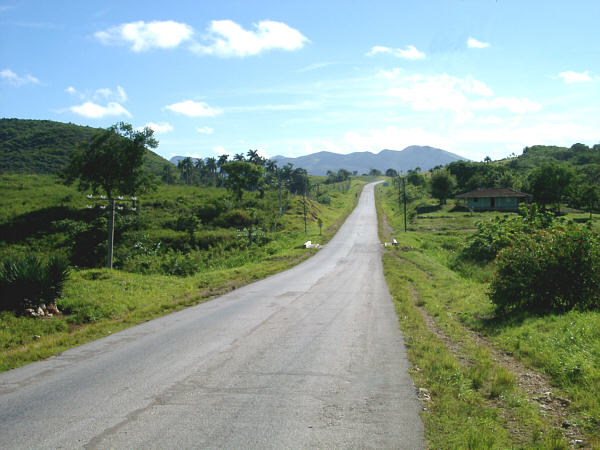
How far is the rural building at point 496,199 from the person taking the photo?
75.5 m

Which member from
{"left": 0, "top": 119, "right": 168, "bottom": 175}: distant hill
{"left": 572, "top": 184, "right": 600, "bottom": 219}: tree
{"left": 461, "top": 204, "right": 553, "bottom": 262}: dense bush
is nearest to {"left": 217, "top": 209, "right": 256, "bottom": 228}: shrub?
{"left": 461, "top": 204, "right": 553, "bottom": 262}: dense bush

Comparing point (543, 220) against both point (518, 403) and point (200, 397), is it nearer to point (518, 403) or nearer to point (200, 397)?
point (518, 403)

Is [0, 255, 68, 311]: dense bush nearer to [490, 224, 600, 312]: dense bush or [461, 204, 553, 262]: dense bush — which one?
[490, 224, 600, 312]: dense bush

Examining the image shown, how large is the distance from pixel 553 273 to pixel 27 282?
15.5m

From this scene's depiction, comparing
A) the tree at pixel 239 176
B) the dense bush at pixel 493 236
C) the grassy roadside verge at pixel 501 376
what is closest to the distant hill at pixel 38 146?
the tree at pixel 239 176

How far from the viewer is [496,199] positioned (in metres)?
76.5

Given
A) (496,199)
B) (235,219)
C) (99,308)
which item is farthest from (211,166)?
(99,308)

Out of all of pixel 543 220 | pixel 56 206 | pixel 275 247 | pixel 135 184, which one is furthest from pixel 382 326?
pixel 56 206

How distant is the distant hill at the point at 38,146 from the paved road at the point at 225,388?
96471 mm

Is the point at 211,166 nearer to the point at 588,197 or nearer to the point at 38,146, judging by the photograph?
the point at 38,146

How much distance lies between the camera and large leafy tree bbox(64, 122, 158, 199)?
4894cm

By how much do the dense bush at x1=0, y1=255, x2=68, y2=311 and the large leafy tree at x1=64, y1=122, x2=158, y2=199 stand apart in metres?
39.3

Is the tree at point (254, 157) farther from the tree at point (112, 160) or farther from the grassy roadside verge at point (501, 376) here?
the grassy roadside verge at point (501, 376)

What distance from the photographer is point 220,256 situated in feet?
137
